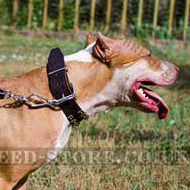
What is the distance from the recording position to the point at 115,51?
3490mm

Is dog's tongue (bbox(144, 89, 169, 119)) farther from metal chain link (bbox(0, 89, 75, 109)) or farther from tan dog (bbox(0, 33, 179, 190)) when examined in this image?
metal chain link (bbox(0, 89, 75, 109))

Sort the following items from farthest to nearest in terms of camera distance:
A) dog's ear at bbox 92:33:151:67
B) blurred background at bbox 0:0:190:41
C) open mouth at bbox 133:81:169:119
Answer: blurred background at bbox 0:0:190:41, open mouth at bbox 133:81:169:119, dog's ear at bbox 92:33:151:67

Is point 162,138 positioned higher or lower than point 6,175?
lower

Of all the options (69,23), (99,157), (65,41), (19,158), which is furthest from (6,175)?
(69,23)

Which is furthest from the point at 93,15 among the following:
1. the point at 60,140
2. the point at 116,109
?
the point at 60,140

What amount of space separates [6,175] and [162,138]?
2.41 m

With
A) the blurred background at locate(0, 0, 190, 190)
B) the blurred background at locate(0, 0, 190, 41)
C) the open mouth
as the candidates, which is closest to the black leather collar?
the open mouth

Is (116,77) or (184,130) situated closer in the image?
(116,77)

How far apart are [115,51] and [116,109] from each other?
2.88 metres

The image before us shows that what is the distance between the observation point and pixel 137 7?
14.0 metres

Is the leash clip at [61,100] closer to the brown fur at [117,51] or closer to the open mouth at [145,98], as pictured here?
the brown fur at [117,51]

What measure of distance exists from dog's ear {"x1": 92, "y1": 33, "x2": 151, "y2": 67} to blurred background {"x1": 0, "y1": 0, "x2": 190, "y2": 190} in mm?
1220

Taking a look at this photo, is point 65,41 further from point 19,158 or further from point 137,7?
point 19,158

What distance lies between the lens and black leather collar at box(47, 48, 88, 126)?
339 centimetres
